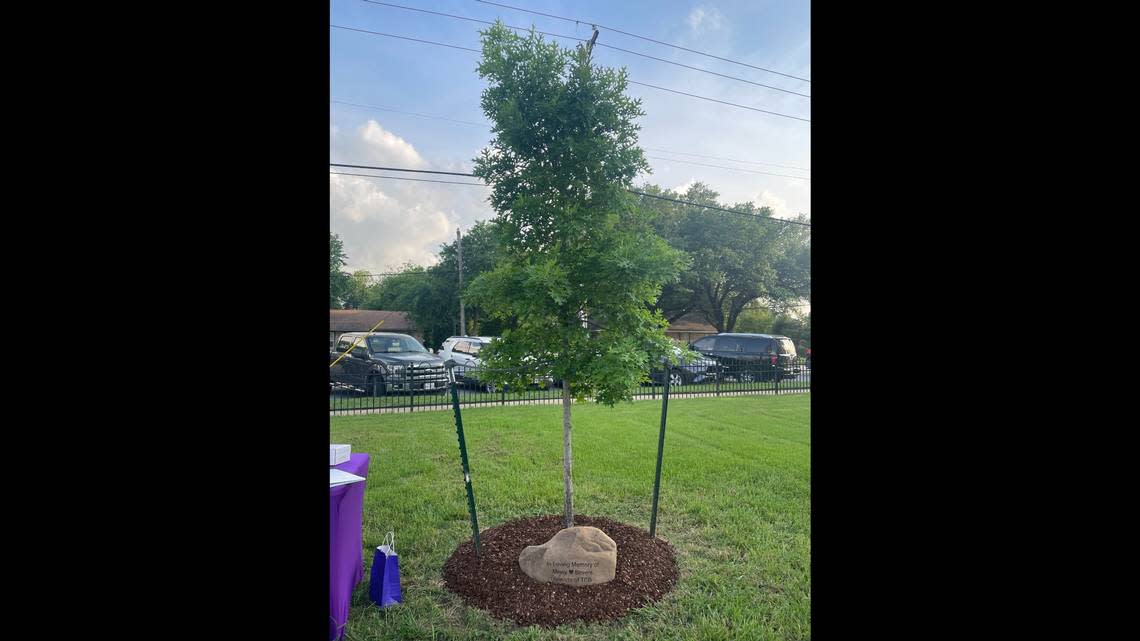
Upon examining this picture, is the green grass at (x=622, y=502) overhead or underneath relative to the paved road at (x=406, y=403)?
underneath

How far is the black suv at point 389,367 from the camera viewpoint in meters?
7.72

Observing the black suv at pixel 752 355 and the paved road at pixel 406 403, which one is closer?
the paved road at pixel 406 403

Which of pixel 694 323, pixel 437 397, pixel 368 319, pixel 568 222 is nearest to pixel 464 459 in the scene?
pixel 568 222

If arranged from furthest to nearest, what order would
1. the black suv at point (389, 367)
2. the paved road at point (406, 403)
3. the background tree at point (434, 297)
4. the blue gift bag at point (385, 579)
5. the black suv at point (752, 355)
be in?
the background tree at point (434, 297)
the black suv at point (752, 355)
the black suv at point (389, 367)
the paved road at point (406, 403)
the blue gift bag at point (385, 579)

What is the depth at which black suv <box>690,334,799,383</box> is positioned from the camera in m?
10.3

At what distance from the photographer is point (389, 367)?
815 centimetres

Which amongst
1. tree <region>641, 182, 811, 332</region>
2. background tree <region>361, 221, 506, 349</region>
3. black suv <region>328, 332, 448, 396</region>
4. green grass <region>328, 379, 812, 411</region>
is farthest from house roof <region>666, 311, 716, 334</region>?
black suv <region>328, 332, 448, 396</region>

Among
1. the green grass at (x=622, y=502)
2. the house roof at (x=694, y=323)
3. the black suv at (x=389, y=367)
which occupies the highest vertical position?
the house roof at (x=694, y=323)

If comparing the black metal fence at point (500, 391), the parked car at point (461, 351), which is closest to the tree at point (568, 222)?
the black metal fence at point (500, 391)

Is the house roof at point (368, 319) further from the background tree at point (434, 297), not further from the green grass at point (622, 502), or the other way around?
the green grass at point (622, 502)

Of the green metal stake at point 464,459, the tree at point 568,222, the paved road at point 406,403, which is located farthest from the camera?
the paved road at point 406,403

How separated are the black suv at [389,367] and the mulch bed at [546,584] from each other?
4787 mm
